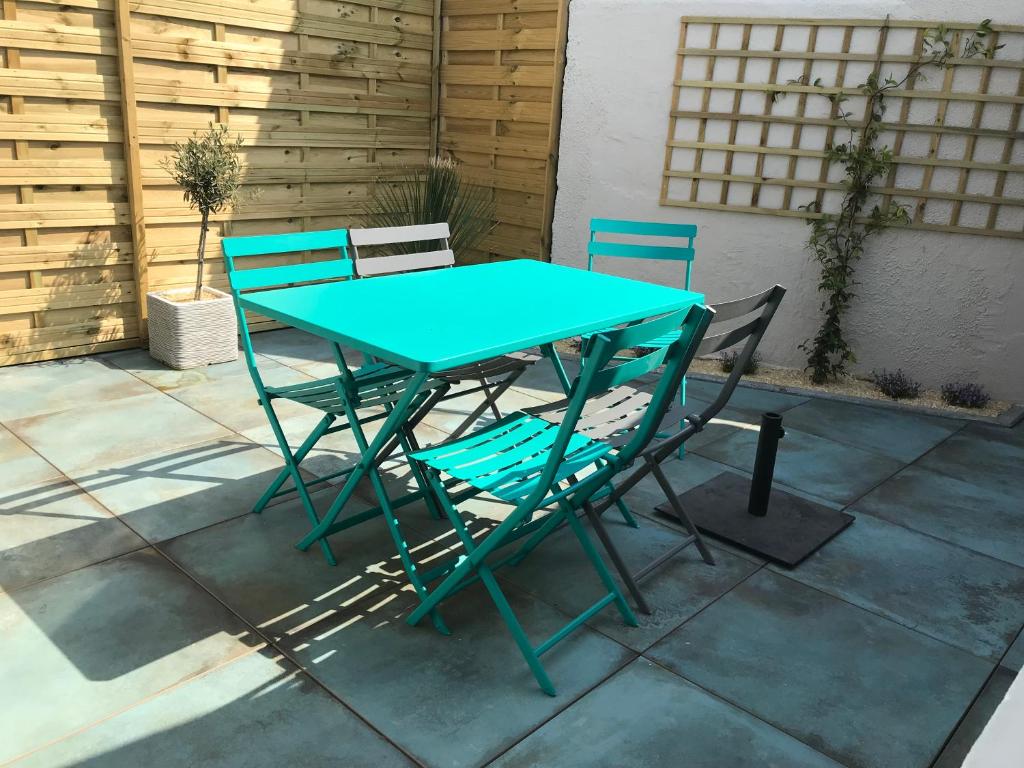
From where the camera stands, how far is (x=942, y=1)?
15.4 feet

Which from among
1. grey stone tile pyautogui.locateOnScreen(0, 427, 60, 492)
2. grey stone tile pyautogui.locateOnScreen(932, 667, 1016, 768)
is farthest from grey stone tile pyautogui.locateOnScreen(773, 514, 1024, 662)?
grey stone tile pyautogui.locateOnScreen(0, 427, 60, 492)

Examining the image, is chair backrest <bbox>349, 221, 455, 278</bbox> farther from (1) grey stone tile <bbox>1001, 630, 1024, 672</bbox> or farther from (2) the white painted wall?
(1) grey stone tile <bbox>1001, 630, 1024, 672</bbox>

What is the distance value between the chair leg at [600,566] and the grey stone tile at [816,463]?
1.41 metres

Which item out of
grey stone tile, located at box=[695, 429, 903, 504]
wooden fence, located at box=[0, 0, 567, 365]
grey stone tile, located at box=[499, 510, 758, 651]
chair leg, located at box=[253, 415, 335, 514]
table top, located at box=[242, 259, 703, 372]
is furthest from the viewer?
wooden fence, located at box=[0, 0, 567, 365]

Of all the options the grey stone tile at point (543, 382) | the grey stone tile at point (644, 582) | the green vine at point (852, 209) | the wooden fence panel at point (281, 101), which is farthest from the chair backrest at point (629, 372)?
the wooden fence panel at point (281, 101)

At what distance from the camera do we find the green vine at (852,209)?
15.6ft

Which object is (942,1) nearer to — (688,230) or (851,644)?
(688,230)

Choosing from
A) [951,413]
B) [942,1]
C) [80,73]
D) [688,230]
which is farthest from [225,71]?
[951,413]

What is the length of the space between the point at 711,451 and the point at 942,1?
2.78m

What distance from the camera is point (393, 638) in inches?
97.1

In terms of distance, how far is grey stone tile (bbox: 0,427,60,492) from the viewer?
131 inches

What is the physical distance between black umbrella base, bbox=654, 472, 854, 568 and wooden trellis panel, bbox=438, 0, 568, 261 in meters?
2.91

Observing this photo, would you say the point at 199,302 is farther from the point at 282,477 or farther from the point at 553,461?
the point at 553,461

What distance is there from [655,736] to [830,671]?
61 cm
